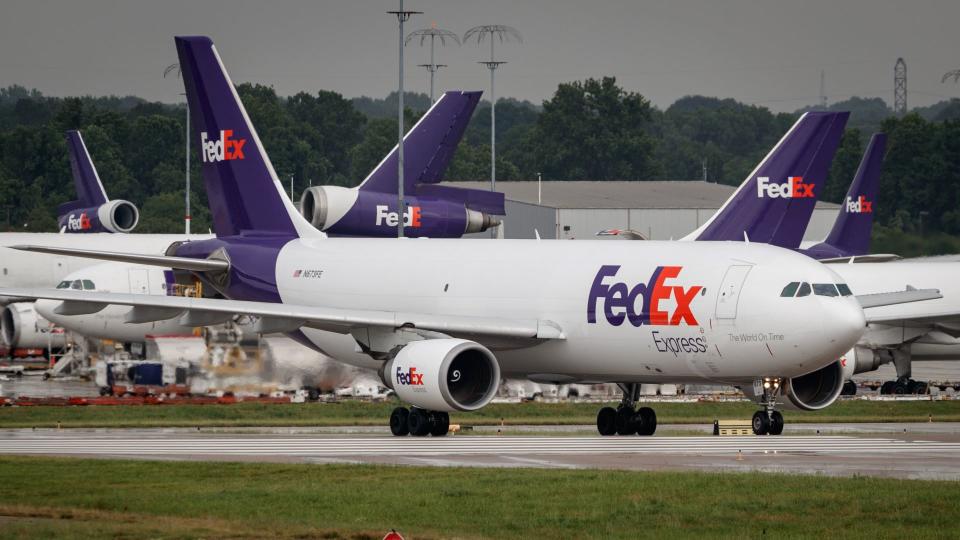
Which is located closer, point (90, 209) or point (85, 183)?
point (90, 209)

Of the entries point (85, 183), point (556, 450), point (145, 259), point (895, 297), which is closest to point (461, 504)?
point (556, 450)

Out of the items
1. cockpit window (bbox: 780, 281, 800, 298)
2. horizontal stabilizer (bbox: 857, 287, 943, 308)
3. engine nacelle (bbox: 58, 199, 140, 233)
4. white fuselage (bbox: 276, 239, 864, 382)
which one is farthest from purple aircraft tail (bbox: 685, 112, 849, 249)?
engine nacelle (bbox: 58, 199, 140, 233)

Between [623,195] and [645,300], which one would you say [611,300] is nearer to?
[645,300]

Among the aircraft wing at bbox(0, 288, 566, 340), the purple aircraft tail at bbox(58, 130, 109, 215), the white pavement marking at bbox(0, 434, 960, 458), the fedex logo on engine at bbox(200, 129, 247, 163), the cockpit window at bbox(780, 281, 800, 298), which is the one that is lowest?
the white pavement marking at bbox(0, 434, 960, 458)

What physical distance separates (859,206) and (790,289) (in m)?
34.4

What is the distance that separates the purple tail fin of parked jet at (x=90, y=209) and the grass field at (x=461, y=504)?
194ft

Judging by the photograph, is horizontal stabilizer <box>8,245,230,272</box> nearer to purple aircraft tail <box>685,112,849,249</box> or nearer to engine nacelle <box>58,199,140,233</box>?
purple aircraft tail <box>685,112,849,249</box>

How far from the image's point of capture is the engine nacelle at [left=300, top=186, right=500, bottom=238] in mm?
51531

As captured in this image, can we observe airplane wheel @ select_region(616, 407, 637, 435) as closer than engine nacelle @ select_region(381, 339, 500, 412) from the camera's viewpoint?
No

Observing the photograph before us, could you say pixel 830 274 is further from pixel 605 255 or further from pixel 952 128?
pixel 952 128

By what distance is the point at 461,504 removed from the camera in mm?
20609

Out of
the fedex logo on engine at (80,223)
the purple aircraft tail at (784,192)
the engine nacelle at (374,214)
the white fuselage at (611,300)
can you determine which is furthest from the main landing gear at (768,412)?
the fedex logo on engine at (80,223)

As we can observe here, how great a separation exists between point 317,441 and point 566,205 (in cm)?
6102

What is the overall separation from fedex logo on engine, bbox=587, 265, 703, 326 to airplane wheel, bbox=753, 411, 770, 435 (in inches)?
111
